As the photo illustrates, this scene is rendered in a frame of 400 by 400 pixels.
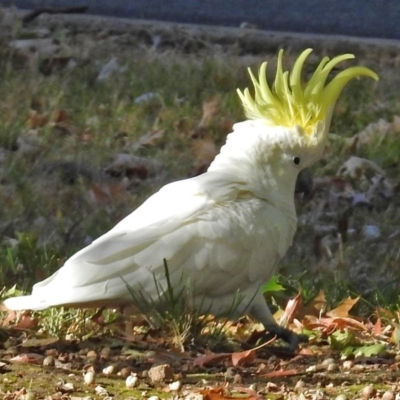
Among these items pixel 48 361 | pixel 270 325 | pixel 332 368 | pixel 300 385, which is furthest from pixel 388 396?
pixel 48 361

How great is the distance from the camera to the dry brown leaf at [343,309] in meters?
3.75

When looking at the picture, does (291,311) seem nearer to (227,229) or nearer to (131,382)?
(227,229)

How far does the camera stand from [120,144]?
5.84 m

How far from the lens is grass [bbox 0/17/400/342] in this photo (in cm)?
445

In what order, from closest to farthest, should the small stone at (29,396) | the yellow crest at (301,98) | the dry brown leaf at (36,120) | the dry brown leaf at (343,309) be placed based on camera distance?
the small stone at (29,396), the yellow crest at (301,98), the dry brown leaf at (343,309), the dry brown leaf at (36,120)

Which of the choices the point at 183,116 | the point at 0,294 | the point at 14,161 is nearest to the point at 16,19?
the point at 183,116

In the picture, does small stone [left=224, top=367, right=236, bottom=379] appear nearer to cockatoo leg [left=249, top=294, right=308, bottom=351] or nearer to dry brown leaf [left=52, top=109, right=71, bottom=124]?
cockatoo leg [left=249, top=294, right=308, bottom=351]

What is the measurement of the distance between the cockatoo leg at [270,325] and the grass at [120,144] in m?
0.30

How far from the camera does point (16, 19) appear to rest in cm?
778

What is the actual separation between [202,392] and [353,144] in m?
3.31

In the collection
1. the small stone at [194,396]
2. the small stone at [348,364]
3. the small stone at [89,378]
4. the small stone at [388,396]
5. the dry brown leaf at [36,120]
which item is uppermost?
the dry brown leaf at [36,120]

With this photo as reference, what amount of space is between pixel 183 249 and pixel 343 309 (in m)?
0.81

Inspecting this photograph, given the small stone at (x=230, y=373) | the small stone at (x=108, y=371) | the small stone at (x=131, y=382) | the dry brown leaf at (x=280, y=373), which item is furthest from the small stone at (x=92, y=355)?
the dry brown leaf at (x=280, y=373)

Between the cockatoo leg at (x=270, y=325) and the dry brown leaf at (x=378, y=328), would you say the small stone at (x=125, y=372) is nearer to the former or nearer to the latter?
the cockatoo leg at (x=270, y=325)
